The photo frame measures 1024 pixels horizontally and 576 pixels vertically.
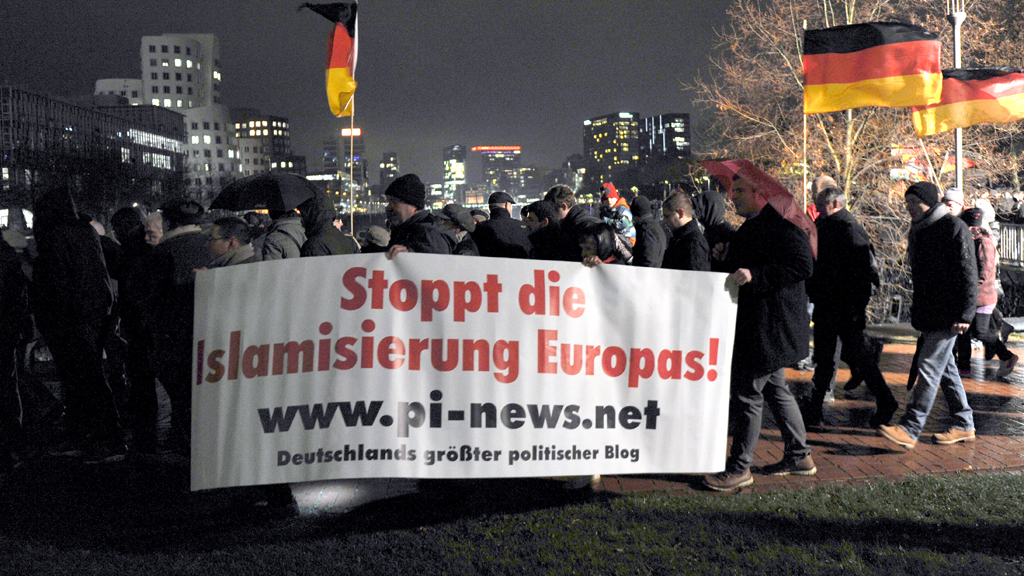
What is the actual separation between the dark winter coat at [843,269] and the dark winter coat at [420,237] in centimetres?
315

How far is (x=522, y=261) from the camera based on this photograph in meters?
4.69

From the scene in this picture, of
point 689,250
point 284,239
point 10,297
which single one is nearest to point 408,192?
point 284,239

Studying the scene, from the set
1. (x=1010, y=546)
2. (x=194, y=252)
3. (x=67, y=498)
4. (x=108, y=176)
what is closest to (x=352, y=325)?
(x=194, y=252)

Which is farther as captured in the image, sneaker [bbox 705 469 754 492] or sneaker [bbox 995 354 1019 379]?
sneaker [bbox 995 354 1019 379]

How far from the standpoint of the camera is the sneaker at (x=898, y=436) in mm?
6270

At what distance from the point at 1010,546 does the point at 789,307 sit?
69.6 inches

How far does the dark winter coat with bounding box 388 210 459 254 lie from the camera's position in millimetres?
5281

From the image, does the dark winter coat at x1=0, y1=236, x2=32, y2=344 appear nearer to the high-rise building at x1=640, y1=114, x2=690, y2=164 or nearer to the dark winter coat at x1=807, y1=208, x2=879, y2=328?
the dark winter coat at x1=807, y1=208, x2=879, y2=328

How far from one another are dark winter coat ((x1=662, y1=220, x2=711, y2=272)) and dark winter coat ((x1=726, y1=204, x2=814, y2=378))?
10.8 inches

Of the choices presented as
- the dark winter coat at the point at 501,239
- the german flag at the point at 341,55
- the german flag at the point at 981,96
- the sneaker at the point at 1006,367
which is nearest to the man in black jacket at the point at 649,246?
the dark winter coat at the point at 501,239

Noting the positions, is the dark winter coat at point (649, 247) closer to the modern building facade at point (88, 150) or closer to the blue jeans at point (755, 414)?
the blue jeans at point (755, 414)

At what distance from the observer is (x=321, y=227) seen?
5895 mm

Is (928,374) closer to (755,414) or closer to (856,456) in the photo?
(856,456)

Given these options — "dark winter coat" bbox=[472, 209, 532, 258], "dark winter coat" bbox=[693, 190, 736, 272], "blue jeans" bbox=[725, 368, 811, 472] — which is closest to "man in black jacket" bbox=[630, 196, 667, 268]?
"dark winter coat" bbox=[693, 190, 736, 272]
